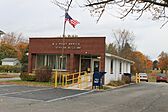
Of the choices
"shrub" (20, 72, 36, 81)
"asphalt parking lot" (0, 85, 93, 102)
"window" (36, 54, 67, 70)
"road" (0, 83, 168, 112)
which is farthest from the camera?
"window" (36, 54, 67, 70)

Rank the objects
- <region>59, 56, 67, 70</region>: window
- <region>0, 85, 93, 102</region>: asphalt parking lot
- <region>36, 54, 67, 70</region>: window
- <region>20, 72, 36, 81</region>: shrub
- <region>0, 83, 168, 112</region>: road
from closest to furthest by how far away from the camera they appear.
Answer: <region>0, 83, 168, 112</region>: road → <region>0, 85, 93, 102</region>: asphalt parking lot → <region>20, 72, 36, 81</region>: shrub → <region>59, 56, 67, 70</region>: window → <region>36, 54, 67, 70</region>: window

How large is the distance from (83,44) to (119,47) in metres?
45.9

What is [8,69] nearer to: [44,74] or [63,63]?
[63,63]

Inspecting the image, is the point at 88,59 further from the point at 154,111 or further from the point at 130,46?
the point at 130,46

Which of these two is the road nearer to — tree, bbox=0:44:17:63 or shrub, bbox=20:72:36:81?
shrub, bbox=20:72:36:81

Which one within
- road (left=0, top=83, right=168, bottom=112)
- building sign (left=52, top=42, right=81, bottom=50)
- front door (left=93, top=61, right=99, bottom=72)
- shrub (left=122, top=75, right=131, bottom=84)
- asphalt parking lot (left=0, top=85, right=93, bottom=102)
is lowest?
road (left=0, top=83, right=168, bottom=112)

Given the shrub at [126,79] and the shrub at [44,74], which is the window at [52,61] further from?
the shrub at [126,79]

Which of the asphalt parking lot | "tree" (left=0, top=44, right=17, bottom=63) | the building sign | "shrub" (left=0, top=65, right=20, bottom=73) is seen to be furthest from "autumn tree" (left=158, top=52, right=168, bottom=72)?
the asphalt parking lot

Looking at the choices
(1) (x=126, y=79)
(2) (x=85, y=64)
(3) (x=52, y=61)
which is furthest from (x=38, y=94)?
(1) (x=126, y=79)

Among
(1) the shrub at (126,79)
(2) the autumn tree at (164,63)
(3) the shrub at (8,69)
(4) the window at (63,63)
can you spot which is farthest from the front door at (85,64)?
(2) the autumn tree at (164,63)

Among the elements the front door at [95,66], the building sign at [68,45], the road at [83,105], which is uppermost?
the building sign at [68,45]

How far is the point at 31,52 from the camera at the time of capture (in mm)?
34969

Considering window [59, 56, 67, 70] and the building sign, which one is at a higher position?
the building sign

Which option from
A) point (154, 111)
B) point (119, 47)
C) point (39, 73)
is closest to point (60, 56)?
point (39, 73)
